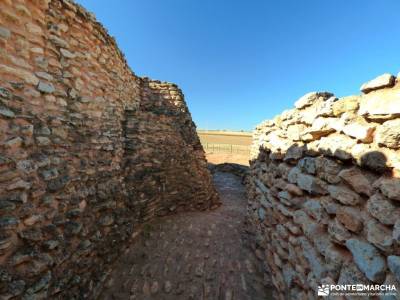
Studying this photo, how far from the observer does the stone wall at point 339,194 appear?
1.33 meters

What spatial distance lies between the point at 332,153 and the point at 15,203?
3398mm

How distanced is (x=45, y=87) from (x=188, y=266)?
3.61m

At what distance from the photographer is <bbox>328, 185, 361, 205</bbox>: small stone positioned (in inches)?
62.1

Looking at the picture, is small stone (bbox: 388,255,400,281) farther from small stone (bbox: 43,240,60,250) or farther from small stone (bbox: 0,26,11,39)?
small stone (bbox: 0,26,11,39)

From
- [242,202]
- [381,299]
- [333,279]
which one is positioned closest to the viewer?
[381,299]

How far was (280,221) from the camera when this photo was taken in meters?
2.84

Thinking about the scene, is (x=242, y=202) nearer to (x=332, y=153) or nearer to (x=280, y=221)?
(x=280, y=221)

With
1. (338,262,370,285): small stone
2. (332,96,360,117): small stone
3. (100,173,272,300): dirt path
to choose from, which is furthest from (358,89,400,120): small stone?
(100,173,272,300): dirt path

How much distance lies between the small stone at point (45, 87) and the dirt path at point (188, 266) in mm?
3035

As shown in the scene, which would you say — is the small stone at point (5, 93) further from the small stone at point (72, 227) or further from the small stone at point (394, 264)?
the small stone at point (394, 264)

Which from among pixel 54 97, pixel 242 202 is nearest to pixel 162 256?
pixel 54 97

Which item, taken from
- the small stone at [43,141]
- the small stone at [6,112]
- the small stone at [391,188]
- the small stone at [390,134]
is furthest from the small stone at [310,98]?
the small stone at [6,112]

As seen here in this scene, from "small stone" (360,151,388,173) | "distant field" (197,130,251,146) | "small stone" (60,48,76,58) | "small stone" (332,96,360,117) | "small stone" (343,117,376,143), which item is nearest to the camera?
"small stone" (360,151,388,173)

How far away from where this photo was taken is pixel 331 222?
1.79m
